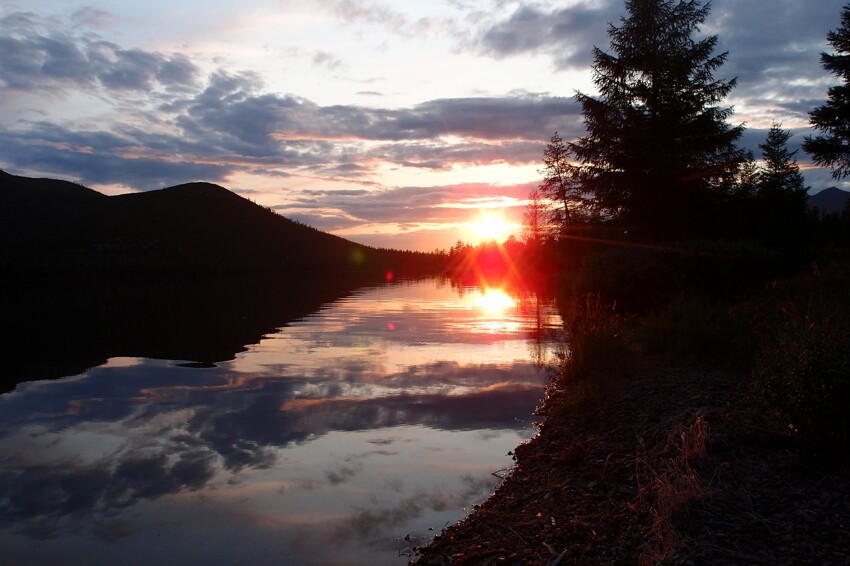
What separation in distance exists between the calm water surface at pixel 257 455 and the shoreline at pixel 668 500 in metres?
0.63

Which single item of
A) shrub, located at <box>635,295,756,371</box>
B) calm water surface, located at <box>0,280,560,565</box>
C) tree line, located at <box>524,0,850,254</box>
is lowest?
calm water surface, located at <box>0,280,560,565</box>

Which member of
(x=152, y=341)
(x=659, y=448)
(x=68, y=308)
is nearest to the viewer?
(x=659, y=448)

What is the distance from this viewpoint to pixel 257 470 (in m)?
7.55

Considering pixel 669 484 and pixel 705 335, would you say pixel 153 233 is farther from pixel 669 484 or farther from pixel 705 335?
pixel 669 484

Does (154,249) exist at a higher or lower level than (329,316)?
higher

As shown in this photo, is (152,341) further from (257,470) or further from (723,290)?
(723,290)

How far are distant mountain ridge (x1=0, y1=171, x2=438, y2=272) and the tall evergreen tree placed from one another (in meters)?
77.3

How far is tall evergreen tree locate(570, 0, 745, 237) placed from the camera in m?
23.1

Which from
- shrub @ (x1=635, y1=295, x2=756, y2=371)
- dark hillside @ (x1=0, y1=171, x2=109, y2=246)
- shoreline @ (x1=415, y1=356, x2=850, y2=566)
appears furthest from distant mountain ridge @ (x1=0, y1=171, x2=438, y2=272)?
shoreline @ (x1=415, y1=356, x2=850, y2=566)

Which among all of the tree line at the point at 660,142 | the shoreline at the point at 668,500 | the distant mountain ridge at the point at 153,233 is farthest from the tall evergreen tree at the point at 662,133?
the distant mountain ridge at the point at 153,233

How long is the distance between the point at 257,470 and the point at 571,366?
6.30m

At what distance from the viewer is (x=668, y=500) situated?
494 cm

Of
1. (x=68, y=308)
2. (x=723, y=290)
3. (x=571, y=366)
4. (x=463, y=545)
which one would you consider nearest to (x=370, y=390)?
(x=571, y=366)

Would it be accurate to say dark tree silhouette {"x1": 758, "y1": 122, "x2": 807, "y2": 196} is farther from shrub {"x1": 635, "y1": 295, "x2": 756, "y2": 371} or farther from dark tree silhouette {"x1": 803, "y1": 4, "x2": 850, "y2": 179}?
shrub {"x1": 635, "y1": 295, "x2": 756, "y2": 371}
